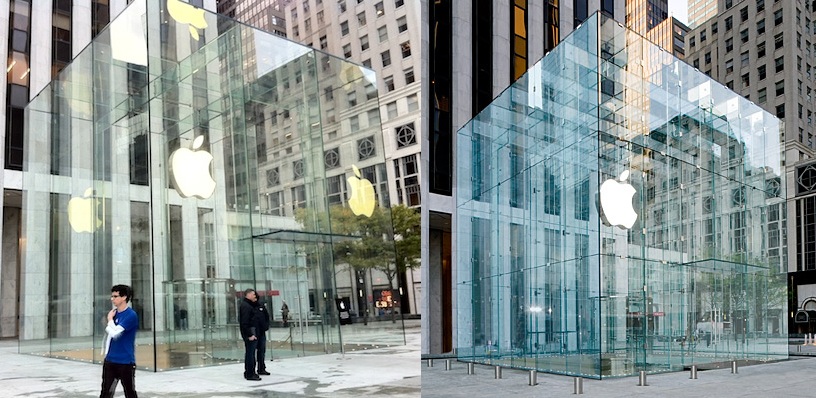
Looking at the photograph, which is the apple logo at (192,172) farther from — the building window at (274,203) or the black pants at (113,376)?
the black pants at (113,376)

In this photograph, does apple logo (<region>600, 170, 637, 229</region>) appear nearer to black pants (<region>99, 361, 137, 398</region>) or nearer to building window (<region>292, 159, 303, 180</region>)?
building window (<region>292, 159, 303, 180</region>)

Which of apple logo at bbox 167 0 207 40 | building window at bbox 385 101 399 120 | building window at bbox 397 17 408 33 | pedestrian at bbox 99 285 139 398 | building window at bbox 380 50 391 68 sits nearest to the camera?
pedestrian at bbox 99 285 139 398

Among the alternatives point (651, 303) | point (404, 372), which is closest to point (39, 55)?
point (404, 372)

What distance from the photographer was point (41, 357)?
71.3 feet

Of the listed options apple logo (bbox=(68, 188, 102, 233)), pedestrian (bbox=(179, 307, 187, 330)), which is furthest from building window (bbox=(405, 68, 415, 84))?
pedestrian (bbox=(179, 307, 187, 330))

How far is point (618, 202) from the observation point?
57.5ft

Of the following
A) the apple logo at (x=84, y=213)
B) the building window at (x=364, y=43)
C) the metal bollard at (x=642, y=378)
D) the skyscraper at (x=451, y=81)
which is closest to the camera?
the metal bollard at (x=642, y=378)

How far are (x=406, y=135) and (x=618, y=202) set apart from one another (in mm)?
19573

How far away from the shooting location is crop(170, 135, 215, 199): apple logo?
57.9 ft

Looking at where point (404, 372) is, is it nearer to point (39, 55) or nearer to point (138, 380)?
point (138, 380)

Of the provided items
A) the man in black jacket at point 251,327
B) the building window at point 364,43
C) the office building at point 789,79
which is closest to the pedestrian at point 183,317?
the man in black jacket at point 251,327

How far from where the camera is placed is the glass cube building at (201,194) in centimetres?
1728

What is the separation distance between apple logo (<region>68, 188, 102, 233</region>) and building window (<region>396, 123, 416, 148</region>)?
1713cm

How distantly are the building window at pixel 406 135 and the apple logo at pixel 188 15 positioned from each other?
58.3 feet
